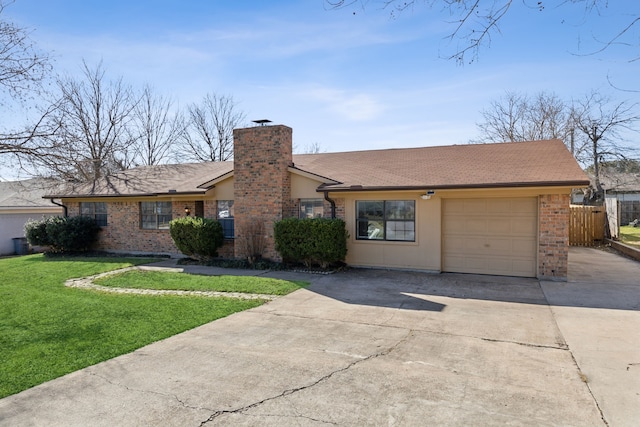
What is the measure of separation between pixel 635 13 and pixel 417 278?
25.3ft

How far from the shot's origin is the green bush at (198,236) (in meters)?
13.0

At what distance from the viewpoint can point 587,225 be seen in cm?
1806

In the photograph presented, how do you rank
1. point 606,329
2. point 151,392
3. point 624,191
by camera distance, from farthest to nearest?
point 624,191 < point 606,329 < point 151,392

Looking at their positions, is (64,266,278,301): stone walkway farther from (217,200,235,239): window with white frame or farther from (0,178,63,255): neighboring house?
(0,178,63,255): neighboring house

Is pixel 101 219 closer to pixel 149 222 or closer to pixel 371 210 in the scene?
pixel 149 222

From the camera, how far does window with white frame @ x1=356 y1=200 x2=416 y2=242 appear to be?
11.5 metres

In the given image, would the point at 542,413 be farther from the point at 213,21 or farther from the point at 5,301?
the point at 5,301

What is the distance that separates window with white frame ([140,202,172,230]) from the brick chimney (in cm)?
354

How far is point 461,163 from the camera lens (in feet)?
40.9

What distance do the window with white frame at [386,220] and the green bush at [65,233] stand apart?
1107 cm

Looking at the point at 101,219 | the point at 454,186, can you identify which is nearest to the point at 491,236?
the point at 454,186

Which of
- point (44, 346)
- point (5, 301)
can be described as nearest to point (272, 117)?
point (5, 301)

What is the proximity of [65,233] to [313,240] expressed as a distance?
Result: 34.5ft

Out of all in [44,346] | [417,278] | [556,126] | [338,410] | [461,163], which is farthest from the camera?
[556,126]
